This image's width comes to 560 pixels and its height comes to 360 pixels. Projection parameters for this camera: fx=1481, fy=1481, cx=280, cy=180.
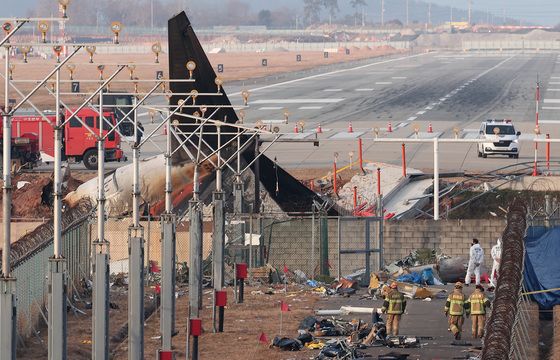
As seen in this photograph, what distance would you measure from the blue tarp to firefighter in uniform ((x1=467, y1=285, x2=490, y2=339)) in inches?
146

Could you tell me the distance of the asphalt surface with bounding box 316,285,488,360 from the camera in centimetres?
3197

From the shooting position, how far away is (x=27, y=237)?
35750mm

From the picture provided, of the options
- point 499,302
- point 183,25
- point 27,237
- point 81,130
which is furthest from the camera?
point 81,130

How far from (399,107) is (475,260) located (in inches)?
2690

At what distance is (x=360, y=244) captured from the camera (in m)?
45.9

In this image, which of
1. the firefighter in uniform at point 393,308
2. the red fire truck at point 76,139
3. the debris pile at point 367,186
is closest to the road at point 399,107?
the red fire truck at point 76,139

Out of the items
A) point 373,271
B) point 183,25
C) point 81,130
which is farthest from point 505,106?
point 373,271

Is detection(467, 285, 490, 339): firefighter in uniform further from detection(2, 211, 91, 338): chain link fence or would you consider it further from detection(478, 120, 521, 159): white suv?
detection(478, 120, 521, 159): white suv

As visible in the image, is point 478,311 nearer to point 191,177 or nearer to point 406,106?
point 191,177

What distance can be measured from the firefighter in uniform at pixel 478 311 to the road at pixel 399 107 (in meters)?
13.8

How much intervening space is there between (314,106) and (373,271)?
67240 mm

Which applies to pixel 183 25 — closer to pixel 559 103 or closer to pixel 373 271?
pixel 373 271

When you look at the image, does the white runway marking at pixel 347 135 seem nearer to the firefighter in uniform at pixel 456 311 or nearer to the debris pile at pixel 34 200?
the debris pile at pixel 34 200

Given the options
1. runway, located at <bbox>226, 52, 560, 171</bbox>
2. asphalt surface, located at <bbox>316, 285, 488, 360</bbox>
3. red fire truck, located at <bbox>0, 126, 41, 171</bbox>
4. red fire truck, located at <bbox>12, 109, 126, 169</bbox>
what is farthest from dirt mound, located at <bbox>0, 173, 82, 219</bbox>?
runway, located at <bbox>226, 52, 560, 171</bbox>
